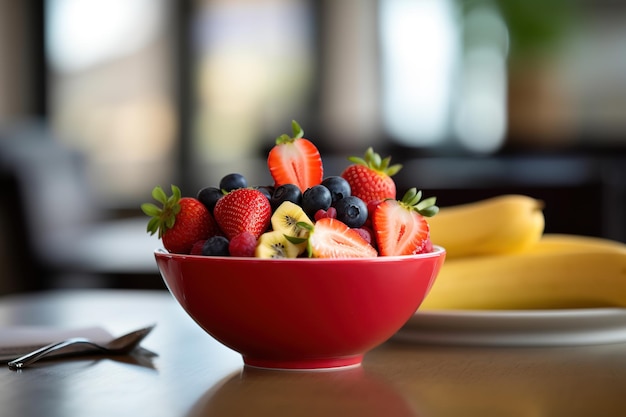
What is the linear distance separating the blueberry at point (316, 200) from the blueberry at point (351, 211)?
0.01 meters

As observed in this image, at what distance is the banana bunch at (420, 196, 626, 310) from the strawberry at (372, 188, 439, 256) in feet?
0.96

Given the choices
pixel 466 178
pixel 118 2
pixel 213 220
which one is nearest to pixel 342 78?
pixel 466 178

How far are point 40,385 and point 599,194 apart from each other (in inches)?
70.9

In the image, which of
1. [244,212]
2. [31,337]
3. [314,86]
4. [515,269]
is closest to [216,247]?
[244,212]

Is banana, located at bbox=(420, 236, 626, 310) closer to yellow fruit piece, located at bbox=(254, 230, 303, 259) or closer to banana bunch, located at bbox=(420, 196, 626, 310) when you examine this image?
banana bunch, located at bbox=(420, 196, 626, 310)

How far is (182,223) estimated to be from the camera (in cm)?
80

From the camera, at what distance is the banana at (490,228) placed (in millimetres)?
1096

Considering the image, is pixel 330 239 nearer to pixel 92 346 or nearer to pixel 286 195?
pixel 286 195

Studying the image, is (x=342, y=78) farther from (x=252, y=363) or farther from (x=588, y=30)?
(x=252, y=363)

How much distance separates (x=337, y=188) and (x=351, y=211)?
3 centimetres

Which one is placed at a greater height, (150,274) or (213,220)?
(213,220)

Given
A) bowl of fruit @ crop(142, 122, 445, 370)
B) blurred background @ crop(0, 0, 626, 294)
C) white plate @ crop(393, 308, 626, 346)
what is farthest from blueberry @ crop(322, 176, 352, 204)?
blurred background @ crop(0, 0, 626, 294)

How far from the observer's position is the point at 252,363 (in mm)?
825

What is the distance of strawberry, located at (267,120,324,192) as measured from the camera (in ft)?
2.78
